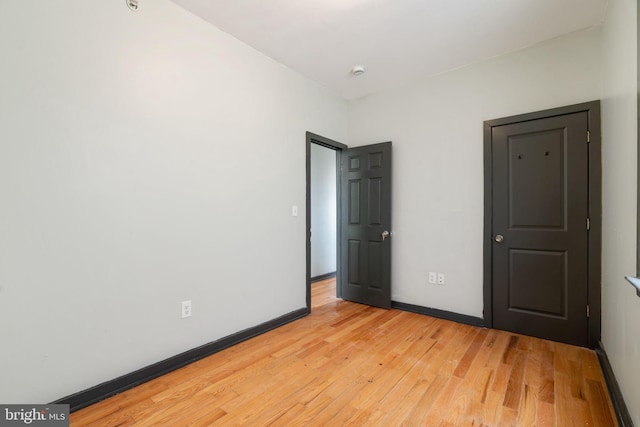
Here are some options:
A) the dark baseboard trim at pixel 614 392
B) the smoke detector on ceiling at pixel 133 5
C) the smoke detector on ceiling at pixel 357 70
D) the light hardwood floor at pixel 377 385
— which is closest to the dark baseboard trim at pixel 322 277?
the light hardwood floor at pixel 377 385

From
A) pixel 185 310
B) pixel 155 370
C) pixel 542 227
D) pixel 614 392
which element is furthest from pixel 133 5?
pixel 614 392

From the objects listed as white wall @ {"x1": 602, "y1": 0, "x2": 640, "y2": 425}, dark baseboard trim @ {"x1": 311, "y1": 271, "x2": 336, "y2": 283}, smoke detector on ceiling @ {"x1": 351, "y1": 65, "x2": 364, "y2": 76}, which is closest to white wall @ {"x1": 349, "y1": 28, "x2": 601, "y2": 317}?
white wall @ {"x1": 602, "y1": 0, "x2": 640, "y2": 425}

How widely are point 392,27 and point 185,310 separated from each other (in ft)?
9.19

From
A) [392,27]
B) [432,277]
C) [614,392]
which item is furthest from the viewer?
[432,277]

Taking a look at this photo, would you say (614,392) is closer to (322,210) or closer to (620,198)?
(620,198)

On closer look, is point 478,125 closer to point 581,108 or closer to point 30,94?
point 581,108

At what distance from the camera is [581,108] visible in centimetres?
245

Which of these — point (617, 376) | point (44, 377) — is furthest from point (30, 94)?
point (617, 376)

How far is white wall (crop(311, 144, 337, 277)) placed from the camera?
5027 millimetres

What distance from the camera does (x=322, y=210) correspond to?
206 inches

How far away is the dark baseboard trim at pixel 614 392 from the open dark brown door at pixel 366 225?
185 centimetres

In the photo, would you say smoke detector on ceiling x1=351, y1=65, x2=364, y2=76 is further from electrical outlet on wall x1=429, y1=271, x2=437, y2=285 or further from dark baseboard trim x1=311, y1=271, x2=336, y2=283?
dark baseboard trim x1=311, y1=271, x2=336, y2=283

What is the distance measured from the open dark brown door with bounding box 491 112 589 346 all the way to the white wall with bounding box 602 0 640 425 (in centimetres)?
18

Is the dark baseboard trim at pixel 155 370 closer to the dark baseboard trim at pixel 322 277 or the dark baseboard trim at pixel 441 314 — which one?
the dark baseboard trim at pixel 441 314
